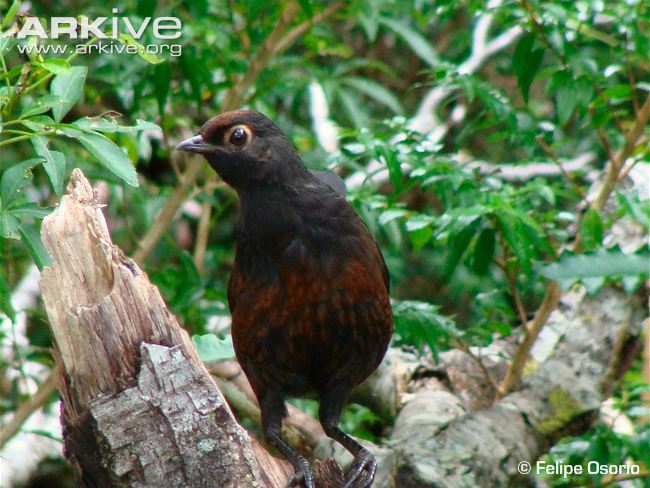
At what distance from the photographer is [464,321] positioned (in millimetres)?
6902

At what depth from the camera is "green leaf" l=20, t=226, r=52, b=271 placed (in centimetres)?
233

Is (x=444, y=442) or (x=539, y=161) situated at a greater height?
(x=539, y=161)

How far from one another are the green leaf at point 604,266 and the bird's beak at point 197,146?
4.51 feet

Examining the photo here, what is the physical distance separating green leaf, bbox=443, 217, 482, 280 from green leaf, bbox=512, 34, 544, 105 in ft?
2.07

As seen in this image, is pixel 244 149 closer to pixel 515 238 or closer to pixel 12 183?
pixel 12 183

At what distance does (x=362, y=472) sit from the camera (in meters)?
2.94

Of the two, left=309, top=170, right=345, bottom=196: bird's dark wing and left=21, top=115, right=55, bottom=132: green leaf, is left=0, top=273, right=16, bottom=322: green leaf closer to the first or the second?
left=21, top=115, right=55, bottom=132: green leaf

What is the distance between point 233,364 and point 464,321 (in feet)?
10.2

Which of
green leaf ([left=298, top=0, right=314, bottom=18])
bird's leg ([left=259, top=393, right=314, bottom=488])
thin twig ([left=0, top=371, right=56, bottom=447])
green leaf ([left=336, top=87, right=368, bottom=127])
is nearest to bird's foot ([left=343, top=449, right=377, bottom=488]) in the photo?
bird's leg ([left=259, top=393, right=314, bottom=488])

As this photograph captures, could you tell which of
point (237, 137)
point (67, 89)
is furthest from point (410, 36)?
point (67, 89)

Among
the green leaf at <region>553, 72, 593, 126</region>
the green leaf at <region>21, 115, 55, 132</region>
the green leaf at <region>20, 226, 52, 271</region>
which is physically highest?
the green leaf at <region>21, 115, 55, 132</region>

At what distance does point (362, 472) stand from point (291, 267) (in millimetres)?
693

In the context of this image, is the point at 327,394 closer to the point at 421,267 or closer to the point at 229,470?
the point at 229,470

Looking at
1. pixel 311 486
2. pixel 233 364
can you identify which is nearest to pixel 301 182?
pixel 311 486
